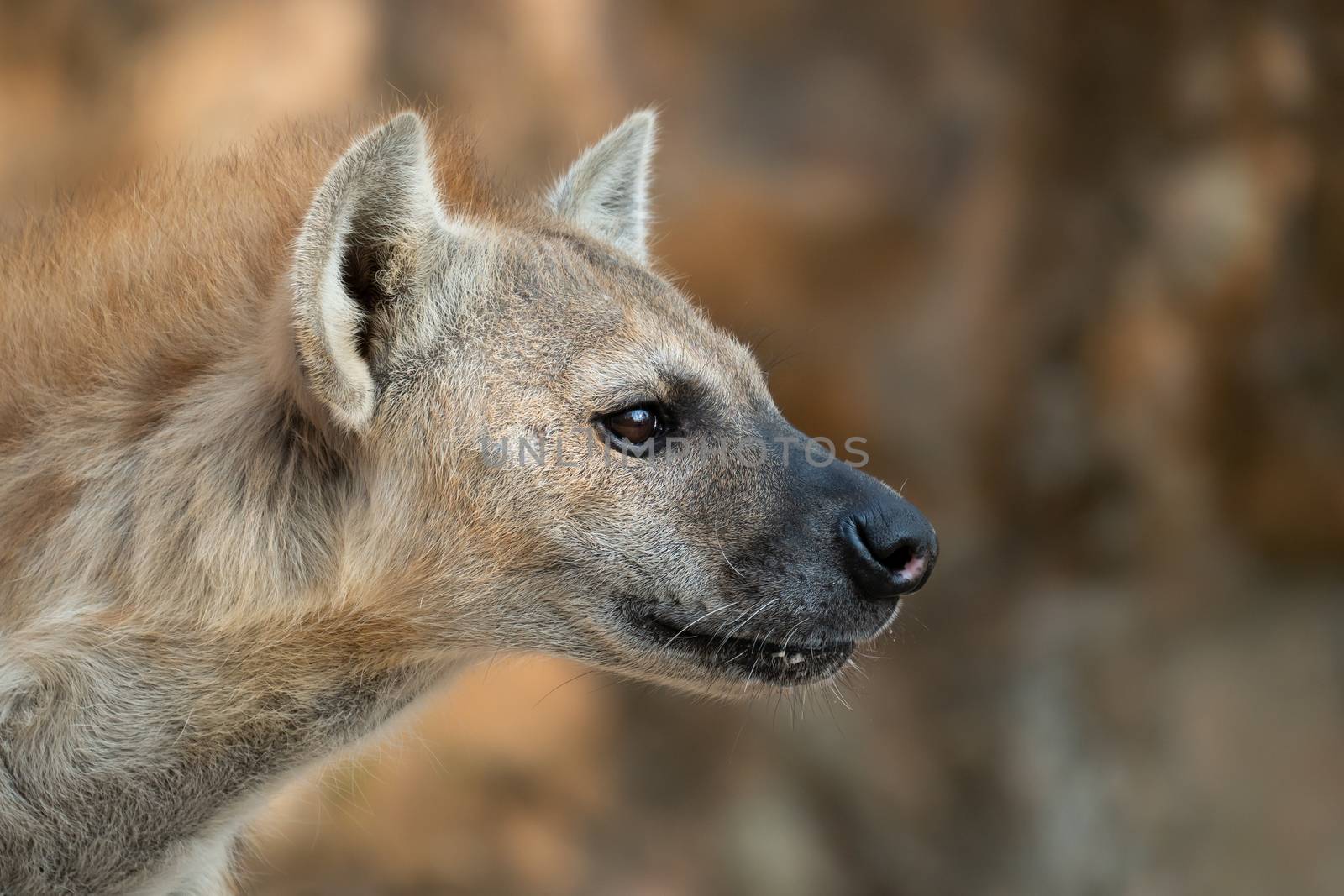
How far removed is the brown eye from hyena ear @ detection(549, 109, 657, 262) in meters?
0.84

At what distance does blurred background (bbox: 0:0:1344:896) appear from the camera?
4.97 m

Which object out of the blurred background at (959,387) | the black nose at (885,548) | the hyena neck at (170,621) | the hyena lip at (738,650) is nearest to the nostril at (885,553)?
the black nose at (885,548)

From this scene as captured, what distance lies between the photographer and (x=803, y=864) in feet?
17.9

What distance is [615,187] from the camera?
3283 millimetres

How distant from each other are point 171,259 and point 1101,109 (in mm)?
3931

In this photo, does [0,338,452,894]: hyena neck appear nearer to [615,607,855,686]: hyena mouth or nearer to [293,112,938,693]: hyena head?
[293,112,938,693]: hyena head

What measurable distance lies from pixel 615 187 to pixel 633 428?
1098 mm

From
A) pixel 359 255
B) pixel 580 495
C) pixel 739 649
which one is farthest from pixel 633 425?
pixel 359 255

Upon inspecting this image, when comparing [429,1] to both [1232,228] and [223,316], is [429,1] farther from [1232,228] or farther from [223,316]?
[1232,228]

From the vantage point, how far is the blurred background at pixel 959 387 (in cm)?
497

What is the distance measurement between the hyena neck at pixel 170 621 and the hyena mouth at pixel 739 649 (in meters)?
0.46

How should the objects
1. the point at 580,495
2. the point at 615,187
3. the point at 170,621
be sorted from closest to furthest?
the point at 170,621 → the point at 580,495 → the point at 615,187

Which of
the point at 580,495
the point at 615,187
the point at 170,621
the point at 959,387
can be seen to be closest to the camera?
the point at 170,621

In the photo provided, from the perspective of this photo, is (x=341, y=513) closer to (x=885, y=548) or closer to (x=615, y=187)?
(x=885, y=548)
